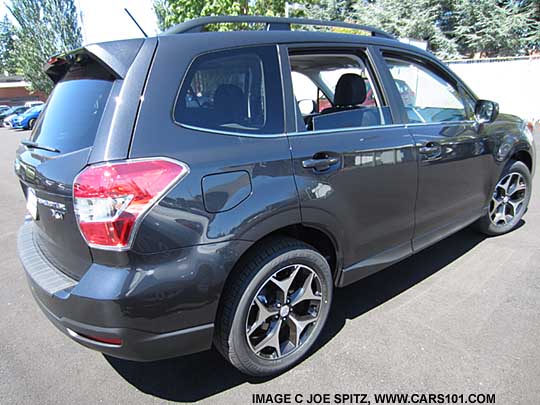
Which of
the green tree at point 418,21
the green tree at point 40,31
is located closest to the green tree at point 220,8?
the green tree at point 418,21

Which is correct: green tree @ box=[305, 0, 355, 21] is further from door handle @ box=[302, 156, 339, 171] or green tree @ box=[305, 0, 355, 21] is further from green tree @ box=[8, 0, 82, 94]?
door handle @ box=[302, 156, 339, 171]

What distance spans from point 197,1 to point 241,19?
38.4 ft

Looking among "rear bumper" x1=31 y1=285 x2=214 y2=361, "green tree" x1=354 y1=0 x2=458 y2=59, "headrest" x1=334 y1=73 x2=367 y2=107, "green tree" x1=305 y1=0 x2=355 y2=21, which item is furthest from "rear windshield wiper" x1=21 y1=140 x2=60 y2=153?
"green tree" x1=305 y1=0 x2=355 y2=21

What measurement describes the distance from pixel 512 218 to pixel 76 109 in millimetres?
4223

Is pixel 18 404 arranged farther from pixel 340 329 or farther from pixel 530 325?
pixel 530 325

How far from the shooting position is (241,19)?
7.06 feet

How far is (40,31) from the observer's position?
1228 inches

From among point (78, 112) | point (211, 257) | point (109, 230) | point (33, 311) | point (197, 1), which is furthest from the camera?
point (197, 1)

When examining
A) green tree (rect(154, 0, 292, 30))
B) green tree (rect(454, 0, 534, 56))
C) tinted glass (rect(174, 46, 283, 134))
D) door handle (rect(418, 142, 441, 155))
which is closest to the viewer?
tinted glass (rect(174, 46, 283, 134))

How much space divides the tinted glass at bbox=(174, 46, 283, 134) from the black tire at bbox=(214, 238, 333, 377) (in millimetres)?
654

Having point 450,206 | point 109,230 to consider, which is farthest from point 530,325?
point 109,230

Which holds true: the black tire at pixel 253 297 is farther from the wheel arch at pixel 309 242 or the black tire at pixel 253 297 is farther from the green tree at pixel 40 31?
the green tree at pixel 40 31

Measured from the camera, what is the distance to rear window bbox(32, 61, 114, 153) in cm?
179

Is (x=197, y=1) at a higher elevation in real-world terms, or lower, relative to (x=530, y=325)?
higher
